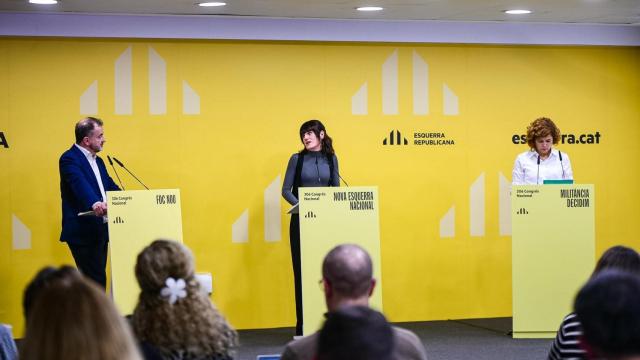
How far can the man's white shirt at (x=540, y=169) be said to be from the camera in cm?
803

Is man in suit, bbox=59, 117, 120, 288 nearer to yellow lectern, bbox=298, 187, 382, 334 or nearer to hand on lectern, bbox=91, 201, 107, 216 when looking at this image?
hand on lectern, bbox=91, 201, 107, 216

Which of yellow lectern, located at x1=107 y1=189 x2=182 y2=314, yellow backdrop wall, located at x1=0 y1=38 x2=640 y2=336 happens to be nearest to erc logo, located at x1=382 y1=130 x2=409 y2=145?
yellow backdrop wall, located at x1=0 y1=38 x2=640 y2=336

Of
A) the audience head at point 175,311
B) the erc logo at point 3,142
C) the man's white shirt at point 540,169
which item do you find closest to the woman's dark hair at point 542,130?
the man's white shirt at point 540,169

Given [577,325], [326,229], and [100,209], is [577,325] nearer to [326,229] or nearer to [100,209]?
[326,229]

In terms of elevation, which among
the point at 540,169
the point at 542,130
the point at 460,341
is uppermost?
the point at 542,130

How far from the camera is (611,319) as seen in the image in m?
2.33

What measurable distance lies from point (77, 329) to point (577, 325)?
2251 millimetres

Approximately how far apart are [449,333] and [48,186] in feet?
12.4

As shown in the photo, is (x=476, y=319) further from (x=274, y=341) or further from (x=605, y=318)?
(x=605, y=318)

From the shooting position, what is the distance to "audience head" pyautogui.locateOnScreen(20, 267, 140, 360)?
2150 millimetres

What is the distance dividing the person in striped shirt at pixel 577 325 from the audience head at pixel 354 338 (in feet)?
5.30

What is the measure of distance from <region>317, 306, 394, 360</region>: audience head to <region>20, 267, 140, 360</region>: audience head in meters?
0.47

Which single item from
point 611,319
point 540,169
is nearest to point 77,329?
point 611,319

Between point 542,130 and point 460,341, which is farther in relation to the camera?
point 460,341
